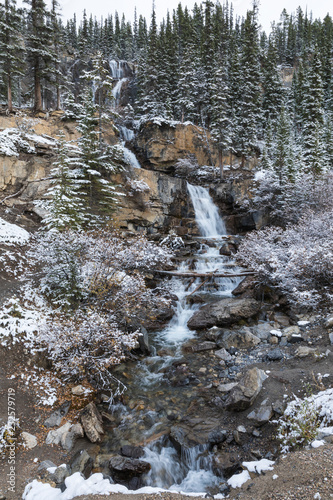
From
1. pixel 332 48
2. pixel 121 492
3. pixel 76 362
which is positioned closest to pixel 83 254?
pixel 76 362

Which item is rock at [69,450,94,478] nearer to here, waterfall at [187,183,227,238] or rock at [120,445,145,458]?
rock at [120,445,145,458]

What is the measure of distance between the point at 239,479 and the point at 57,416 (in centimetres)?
466

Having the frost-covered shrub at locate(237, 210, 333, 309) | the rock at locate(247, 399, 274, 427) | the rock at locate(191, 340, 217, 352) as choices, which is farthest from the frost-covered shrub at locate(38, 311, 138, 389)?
the frost-covered shrub at locate(237, 210, 333, 309)

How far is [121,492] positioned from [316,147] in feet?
97.8

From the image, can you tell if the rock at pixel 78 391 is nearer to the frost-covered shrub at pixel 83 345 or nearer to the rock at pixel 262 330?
the frost-covered shrub at pixel 83 345

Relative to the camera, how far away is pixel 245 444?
5.83 meters

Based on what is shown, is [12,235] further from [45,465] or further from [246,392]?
[246,392]

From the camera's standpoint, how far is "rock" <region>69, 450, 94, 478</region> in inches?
218

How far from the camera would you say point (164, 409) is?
7.74 meters

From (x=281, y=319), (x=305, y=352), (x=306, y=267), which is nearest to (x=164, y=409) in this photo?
(x=305, y=352)

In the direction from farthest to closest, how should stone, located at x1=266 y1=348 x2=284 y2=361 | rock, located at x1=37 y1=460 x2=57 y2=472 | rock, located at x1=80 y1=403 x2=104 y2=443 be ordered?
stone, located at x1=266 y1=348 x2=284 y2=361
rock, located at x1=80 y1=403 x2=104 y2=443
rock, located at x1=37 y1=460 x2=57 y2=472

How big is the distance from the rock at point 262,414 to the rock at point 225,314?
5881mm

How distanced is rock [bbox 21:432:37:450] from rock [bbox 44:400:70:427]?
493 millimetres

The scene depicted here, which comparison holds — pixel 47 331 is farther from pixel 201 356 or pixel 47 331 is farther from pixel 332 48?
pixel 332 48
